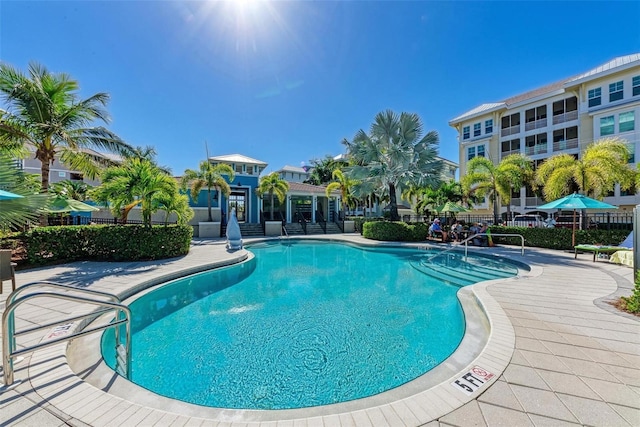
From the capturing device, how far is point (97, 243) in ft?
30.5

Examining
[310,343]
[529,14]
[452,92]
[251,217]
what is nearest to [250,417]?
[310,343]

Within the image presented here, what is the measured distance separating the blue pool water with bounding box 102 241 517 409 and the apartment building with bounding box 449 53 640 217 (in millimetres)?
19003

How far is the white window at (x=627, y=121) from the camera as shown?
19.1 metres

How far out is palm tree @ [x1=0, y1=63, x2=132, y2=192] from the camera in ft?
29.7

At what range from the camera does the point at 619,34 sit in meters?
14.1

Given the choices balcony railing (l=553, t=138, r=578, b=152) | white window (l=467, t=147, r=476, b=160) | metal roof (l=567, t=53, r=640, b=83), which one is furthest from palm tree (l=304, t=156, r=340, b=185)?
metal roof (l=567, t=53, r=640, b=83)

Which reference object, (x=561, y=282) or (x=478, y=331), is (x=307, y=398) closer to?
(x=478, y=331)

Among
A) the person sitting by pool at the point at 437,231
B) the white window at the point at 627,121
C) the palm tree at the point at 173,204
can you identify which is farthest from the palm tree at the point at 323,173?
the palm tree at the point at 173,204

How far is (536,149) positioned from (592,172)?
1575 centimetres

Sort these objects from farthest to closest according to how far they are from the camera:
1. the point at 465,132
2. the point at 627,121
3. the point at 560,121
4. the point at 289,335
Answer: the point at 465,132 → the point at 560,121 → the point at 627,121 → the point at 289,335

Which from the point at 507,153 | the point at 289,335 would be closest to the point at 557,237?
the point at 289,335

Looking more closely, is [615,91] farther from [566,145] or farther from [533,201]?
[533,201]

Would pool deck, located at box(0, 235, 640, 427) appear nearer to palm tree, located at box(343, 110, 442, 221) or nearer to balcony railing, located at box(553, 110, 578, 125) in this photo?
palm tree, located at box(343, 110, 442, 221)

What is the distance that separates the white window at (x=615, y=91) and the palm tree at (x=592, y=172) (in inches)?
485
